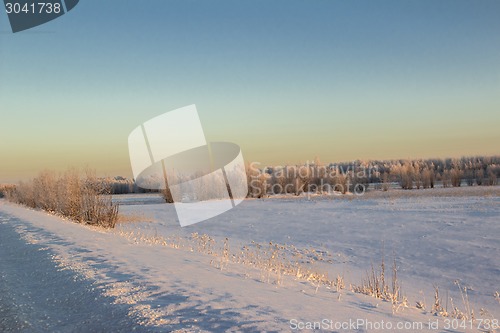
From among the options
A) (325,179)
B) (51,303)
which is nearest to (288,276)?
(51,303)

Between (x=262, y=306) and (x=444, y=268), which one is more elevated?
(x=262, y=306)

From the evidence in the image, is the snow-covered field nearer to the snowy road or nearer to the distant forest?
the snowy road

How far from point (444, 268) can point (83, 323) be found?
28.2 feet

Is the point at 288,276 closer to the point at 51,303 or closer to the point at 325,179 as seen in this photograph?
the point at 51,303

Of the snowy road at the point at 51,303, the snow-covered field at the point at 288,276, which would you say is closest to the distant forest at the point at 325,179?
the snow-covered field at the point at 288,276

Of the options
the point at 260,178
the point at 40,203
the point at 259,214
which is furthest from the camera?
the point at 260,178

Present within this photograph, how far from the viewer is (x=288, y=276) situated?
303 inches

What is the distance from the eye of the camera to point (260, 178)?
3559cm

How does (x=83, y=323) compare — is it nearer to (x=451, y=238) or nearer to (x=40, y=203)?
(x=451, y=238)

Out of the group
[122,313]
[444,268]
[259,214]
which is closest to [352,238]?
[444,268]

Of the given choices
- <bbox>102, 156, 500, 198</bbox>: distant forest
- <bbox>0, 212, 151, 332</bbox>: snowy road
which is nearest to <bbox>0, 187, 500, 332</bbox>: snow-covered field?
<bbox>0, 212, 151, 332</bbox>: snowy road

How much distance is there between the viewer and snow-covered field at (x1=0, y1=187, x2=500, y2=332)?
15.9 feet

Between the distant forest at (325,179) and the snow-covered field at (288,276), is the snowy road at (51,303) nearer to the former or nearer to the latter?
the snow-covered field at (288,276)

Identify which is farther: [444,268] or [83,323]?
[444,268]
